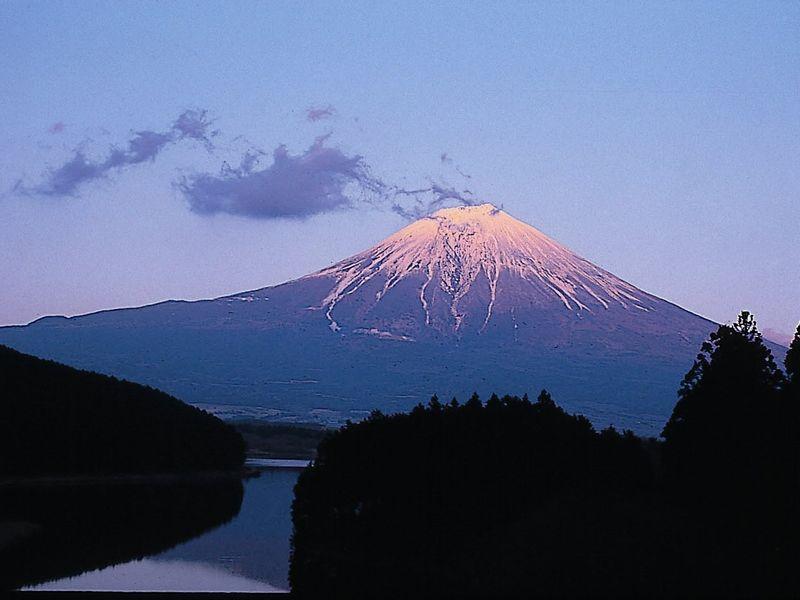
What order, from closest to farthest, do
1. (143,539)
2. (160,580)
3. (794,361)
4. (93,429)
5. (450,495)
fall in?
(450,495) < (160,580) < (794,361) < (143,539) < (93,429)

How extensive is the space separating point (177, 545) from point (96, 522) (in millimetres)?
7075

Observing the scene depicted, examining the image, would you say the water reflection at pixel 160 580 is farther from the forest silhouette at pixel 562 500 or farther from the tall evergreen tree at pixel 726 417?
the tall evergreen tree at pixel 726 417

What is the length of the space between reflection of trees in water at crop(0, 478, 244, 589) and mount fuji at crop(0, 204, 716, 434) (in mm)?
96194

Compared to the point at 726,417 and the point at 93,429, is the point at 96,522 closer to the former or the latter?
the point at 93,429

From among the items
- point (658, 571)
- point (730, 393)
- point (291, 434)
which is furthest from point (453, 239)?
point (658, 571)

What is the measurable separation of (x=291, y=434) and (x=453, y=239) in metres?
66.0

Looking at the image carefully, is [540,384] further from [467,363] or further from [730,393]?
[730,393]

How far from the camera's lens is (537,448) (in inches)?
1391

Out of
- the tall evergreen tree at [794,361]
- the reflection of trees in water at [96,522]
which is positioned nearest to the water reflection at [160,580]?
the reflection of trees in water at [96,522]

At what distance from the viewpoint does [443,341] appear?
18362 cm

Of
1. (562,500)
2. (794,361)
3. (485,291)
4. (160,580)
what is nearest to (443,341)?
(485,291)

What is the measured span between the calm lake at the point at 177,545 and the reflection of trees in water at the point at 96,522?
0.14 ft

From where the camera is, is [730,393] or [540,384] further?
[540,384]

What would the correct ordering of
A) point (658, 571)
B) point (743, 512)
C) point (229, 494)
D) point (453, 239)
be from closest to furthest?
point (658, 571) < point (743, 512) < point (229, 494) < point (453, 239)
